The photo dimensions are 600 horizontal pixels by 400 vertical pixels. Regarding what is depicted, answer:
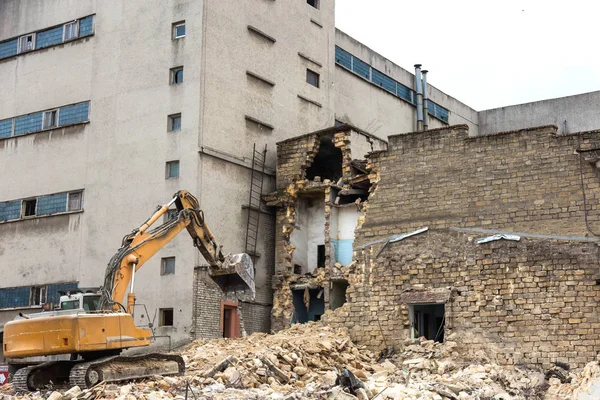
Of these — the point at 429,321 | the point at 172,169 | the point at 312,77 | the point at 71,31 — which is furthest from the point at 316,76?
the point at 429,321

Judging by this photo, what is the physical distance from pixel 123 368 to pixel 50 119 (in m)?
16.4

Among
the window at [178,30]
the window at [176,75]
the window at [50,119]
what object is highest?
the window at [178,30]

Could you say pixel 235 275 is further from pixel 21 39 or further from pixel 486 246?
pixel 21 39

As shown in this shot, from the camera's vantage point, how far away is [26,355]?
1619cm

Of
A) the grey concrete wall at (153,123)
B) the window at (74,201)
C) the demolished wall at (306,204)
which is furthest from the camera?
the window at (74,201)

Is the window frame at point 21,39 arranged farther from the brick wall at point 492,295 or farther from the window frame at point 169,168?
the brick wall at point 492,295

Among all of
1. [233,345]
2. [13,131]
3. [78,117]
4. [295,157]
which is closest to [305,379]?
[233,345]

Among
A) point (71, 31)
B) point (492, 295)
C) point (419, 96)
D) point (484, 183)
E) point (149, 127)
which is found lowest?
point (492, 295)

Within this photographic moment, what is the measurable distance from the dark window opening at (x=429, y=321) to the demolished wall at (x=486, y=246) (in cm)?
57

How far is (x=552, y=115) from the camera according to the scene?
1610 inches

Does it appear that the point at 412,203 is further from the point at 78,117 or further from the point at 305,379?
the point at 78,117

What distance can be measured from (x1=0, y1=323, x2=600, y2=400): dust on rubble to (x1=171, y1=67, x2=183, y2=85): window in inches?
358

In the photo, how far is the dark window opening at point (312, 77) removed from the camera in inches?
1216

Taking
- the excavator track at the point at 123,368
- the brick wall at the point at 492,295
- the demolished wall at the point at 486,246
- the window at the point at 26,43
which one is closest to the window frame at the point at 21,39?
the window at the point at 26,43
